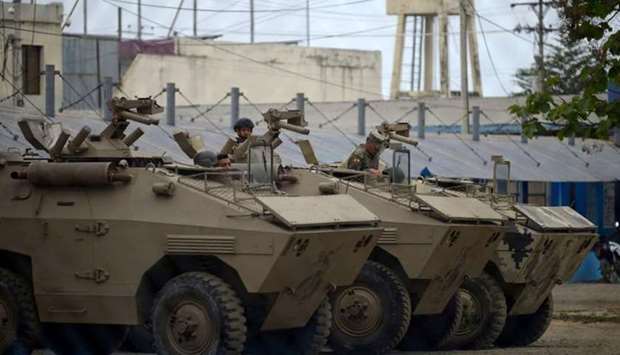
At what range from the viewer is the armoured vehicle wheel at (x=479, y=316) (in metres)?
21.3

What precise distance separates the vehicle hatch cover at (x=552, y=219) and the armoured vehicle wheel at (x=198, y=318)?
6.43 metres

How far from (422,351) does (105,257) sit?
15.6 feet

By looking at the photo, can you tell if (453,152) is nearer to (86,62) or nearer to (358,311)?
(358,311)

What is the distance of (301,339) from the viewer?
1786 cm

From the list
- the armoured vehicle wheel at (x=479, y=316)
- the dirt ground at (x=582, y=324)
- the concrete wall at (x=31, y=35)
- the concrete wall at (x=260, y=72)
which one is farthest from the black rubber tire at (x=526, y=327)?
the concrete wall at (x=260, y=72)

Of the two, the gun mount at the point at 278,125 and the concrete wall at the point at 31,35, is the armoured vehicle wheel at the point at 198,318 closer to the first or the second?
the gun mount at the point at 278,125

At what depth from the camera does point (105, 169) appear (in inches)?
688

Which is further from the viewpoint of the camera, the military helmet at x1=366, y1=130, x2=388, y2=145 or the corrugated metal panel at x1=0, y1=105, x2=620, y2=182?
the corrugated metal panel at x1=0, y1=105, x2=620, y2=182

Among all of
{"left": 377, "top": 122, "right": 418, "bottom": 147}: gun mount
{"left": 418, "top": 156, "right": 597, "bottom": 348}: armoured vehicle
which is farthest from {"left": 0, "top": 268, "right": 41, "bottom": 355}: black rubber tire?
{"left": 377, "top": 122, "right": 418, "bottom": 147}: gun mount

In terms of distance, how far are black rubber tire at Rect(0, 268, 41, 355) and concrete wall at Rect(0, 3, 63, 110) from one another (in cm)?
864

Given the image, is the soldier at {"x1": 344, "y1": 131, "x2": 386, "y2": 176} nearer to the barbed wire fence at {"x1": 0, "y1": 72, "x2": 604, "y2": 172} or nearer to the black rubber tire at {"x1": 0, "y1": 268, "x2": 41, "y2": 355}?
the barbed wire fence at {"x1": 0, "y1": 72, "x2": 604, "y2": 172}

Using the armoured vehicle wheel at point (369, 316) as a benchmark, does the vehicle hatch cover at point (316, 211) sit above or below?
above

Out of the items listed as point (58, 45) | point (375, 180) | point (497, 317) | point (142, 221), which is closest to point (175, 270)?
point (142, 221)

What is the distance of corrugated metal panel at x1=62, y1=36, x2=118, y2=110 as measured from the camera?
→ 5281 centimetres
